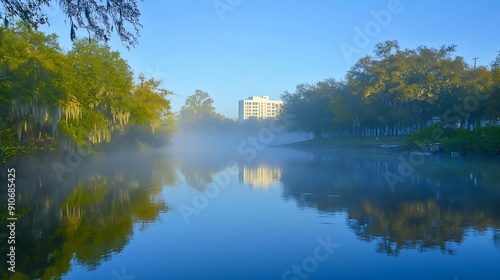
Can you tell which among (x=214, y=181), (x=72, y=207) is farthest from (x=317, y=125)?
(x=72, y=207)

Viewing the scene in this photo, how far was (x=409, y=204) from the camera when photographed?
1453cm

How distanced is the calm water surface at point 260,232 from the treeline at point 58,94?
4.65 m

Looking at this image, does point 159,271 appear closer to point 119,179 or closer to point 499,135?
point 119,179

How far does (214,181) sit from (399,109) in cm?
4876

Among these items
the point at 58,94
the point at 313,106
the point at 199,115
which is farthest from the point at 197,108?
the point at 58,94

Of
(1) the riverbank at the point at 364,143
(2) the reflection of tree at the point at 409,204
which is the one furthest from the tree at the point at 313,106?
(2) the reflection of tree at the point at 409,204

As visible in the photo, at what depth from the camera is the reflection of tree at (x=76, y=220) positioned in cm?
843

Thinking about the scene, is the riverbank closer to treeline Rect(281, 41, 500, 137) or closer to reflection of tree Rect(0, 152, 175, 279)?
treeline Rect(281, 41, 500, 137)

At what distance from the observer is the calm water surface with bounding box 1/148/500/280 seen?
7926 millimetres

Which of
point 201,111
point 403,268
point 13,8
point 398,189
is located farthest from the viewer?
point 201,111

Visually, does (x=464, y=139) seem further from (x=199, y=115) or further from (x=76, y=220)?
(x=199, y=115)

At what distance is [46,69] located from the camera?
2270 centimetres

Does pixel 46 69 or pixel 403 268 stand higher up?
pixel 46 69

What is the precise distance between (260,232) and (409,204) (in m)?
6.39
